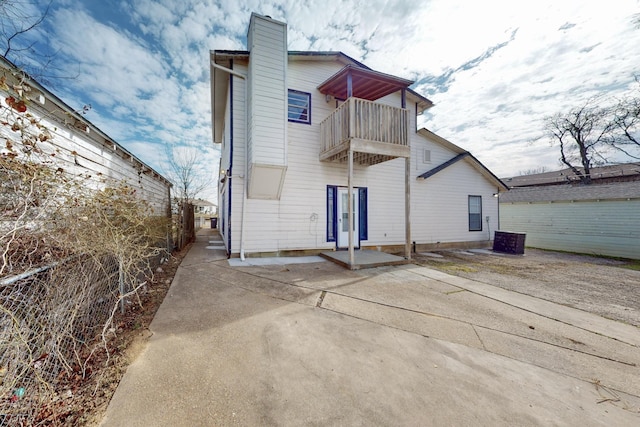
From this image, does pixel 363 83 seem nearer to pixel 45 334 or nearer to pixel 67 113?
pixel 67 113

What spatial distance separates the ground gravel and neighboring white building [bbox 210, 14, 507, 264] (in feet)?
6.29

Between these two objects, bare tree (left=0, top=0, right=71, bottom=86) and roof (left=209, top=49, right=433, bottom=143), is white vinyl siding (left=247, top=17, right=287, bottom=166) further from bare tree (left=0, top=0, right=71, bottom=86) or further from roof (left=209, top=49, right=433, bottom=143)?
bare tree (left=0, top=0, right=71, bottom=86)

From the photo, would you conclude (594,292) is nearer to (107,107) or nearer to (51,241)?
(51,241)

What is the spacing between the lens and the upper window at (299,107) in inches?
320

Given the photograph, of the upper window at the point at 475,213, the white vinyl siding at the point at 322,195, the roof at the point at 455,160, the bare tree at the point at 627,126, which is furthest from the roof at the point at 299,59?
the bare tree at the point at 627,126

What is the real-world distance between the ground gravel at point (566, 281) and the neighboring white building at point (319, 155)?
6.29ft

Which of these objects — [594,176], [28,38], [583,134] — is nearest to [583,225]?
[583,134]

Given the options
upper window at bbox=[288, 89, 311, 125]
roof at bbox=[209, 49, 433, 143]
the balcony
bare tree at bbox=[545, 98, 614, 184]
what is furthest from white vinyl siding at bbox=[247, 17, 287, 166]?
bare tree at bbox=[545, 98, 614, 184]

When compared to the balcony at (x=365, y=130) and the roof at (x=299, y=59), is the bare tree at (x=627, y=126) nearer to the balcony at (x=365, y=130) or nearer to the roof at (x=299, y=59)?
the roof at (x=299, y=59)

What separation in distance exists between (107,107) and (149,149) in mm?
7050

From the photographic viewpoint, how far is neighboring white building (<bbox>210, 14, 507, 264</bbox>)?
6.95 meters

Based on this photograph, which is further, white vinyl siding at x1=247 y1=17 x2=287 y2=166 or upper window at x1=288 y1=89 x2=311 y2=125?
upper window at x1=288 y1=89 x2=311 y2=125

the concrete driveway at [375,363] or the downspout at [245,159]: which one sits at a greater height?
the downspout at [245,159]

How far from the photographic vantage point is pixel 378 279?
18.3ft
